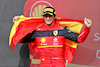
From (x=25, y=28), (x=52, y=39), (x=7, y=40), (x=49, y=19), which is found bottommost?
(x=7, y=40)

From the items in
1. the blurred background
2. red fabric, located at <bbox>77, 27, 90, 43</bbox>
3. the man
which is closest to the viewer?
red fabric, located at <bbox>77, 27, 90, 43</bbox>

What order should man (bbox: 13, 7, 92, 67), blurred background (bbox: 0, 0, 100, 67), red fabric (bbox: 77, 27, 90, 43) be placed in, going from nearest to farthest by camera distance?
red fabric (bbox: 77, 27, 90, 43), man (bbox: 13, 7, 92, 67), blurred background (bbox: 0, 0, 100, 67)

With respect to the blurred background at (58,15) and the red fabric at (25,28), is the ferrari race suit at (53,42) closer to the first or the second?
the red fabric at (25,28)

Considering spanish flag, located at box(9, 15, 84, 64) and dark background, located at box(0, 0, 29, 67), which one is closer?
spanish flag, located at box(9, 15, 84, 64)

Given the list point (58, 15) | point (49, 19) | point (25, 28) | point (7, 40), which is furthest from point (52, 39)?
point (7, 40)

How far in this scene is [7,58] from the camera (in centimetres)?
248

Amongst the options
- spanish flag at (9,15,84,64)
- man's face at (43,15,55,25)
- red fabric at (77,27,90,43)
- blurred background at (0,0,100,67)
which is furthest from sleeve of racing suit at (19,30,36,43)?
red fabric at (77,27,90,43)

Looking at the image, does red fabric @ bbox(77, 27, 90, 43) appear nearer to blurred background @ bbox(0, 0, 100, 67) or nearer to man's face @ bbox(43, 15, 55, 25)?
man's face @ bbox(43, 15, 55, 25)

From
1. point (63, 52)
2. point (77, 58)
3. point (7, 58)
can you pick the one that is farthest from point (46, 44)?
point (7, 58)

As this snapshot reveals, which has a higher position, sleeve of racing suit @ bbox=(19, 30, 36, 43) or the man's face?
the man's face

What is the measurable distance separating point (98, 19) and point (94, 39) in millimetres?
349


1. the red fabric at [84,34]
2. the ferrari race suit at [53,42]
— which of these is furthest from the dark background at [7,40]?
the red fabric at [84,34]

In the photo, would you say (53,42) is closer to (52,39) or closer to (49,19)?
(52,39)

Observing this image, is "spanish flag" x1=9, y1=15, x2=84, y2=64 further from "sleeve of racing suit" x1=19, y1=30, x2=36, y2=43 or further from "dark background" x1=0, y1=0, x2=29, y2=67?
"dark background" x1=0, y1=0, x2=29, y2=67
